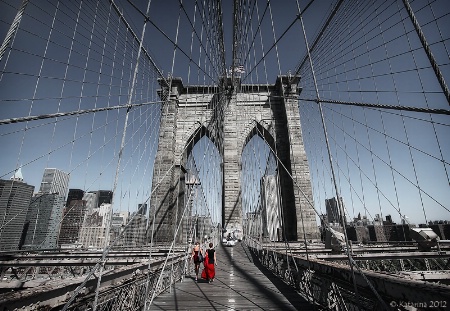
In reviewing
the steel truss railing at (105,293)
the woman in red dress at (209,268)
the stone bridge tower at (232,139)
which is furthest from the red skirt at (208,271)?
the stone bridge tower at (232,139)

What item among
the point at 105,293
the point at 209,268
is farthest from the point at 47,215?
the point at 105,293

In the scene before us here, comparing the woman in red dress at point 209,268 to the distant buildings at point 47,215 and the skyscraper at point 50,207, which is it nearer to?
the distant buildings at point 47,215

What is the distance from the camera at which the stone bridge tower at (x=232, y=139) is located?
18.2 m

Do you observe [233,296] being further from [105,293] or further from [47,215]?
[47,215]

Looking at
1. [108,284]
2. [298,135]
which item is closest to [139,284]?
[108,284]

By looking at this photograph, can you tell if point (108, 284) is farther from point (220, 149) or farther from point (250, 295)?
point (220, 149)

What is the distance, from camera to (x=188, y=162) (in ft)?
78.8

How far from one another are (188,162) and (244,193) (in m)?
6.76

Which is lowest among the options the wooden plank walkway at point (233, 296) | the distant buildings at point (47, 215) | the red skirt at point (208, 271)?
the wooden plank walkway at point (233, 296)

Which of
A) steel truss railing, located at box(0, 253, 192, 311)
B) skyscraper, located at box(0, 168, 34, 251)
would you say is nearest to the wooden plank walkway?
steel truss railing, located at box(0, 253, 192, 311)

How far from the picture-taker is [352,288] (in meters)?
3.13

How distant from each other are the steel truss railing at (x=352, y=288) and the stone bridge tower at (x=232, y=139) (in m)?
12.8

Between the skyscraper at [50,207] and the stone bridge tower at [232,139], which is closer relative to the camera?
the skyscraper at [50,207]

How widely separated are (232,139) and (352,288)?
60.2ft
